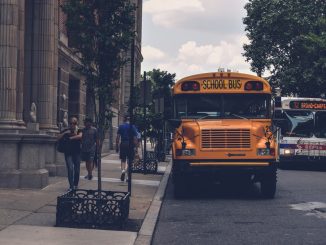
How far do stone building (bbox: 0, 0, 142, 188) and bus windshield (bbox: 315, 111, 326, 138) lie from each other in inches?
332

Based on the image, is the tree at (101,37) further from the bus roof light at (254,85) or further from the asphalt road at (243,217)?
the bus roof light at (254,85)

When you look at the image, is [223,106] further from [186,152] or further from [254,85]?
[186,152]

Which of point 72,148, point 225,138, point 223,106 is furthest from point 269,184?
point 72,148

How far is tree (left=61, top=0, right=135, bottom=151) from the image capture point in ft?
38.8

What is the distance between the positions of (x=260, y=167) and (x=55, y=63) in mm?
8574

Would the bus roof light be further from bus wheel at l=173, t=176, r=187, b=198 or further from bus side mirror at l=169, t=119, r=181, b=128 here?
bus wheel at l=173, t=176, r=187, b=198

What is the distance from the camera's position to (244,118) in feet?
52.7

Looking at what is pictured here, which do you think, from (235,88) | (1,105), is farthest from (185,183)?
(1,105)

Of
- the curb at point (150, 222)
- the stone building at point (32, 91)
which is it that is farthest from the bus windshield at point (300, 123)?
the curb at point (150, 222)

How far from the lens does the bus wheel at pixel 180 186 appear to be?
51.2ft

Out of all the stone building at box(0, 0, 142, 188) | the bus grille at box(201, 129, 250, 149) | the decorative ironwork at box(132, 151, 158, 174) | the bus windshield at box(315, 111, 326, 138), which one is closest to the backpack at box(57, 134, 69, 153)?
the stone building at box(0, 0, 142, 188)

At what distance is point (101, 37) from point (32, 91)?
9.27 meters

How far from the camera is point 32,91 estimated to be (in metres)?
20.5

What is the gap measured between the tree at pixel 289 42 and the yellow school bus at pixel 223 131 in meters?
27.0
